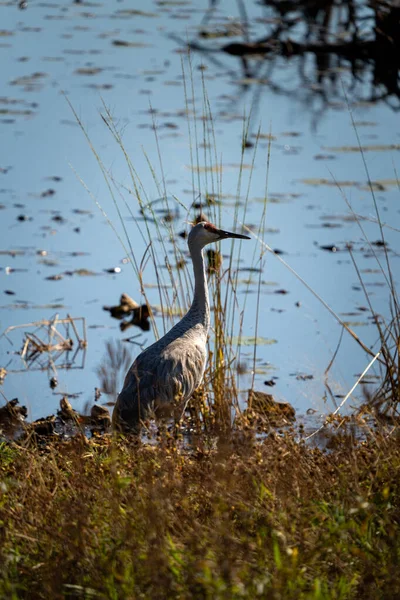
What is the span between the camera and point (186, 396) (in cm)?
507

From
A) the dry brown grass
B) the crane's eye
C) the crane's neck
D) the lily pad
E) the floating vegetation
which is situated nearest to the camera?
the dry brown grass

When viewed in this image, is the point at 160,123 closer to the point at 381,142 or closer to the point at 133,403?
the point at 381,142

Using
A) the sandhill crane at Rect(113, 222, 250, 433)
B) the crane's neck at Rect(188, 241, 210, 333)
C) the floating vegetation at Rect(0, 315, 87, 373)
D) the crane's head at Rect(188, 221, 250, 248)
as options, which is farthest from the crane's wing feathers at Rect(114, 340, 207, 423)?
the floating vegetation at Rect(0, 315, 87, 373)

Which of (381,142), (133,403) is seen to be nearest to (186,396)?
(133,403)

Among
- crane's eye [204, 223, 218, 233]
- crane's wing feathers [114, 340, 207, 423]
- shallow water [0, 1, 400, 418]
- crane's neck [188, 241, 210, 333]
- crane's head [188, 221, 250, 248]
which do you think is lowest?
shallow water [0, 1, 400, 418]

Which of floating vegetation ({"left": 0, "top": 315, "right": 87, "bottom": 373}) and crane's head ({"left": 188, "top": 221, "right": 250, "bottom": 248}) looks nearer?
crane's head ({"left": 188, "top": 221, "right": 250, "bottom": 248})

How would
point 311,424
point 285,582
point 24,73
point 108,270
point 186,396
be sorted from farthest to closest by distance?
1. point 24,73
2. point 108,270
3. point 311,424
4. point 186,396
5. point 285,582

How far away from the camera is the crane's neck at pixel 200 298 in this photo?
5340 mm

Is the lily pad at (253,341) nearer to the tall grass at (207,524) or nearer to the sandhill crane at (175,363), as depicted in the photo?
the sandhill crane at (175,363)

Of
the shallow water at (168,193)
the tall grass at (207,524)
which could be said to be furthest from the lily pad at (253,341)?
the tall grass at (207,524)

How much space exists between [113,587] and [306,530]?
2.16ft

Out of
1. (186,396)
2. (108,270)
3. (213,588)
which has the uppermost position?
(213,588)

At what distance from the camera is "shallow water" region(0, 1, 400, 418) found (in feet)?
21.5

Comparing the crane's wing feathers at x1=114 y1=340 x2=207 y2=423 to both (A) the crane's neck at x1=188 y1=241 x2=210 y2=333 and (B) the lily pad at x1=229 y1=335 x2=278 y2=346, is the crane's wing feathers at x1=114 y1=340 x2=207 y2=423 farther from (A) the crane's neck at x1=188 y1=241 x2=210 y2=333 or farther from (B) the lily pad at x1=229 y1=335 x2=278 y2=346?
(B) the lily pad at x1=229 y1=335 x2=278 y2=346
